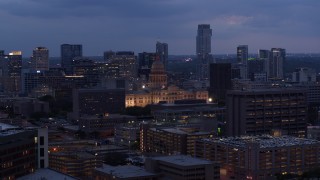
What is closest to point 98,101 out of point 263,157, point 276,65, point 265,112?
point 265,112

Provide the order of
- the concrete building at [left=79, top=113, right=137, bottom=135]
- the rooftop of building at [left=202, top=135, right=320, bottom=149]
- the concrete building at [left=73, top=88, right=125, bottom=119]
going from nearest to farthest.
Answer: the rooftop of building at [left=202, top=135, right=320, bottom=149]
the concrete building at [left=79, top=113, right=137, bottom=135]
the concrete building at [left=73, top=88, right=125, bottom=119]

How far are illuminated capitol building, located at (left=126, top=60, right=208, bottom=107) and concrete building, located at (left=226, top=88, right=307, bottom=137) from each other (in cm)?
2294

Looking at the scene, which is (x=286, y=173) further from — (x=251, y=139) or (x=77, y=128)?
(x=77, y=128)

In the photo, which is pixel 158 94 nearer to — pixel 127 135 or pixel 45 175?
pixel 127 135

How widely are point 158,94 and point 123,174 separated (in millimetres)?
41045

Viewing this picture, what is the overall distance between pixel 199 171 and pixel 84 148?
32.2ft

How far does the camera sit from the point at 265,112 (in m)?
41.8

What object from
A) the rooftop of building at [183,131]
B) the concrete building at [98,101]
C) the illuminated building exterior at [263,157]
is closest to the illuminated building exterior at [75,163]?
the illuminated building exterior at [263,157]

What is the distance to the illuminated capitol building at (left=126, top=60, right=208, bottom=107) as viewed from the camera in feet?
217

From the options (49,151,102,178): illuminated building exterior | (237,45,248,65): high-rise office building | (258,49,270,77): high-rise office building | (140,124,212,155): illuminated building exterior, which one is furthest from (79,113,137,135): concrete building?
(237,45,248,65): high-rise office building

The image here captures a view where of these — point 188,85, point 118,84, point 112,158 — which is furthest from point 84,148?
point 188,85

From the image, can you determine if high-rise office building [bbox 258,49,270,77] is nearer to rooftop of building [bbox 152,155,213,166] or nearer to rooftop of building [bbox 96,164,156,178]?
rooftop of building [bbox 152,155,213,166]

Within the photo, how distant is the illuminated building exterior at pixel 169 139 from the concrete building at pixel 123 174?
8.81 meters

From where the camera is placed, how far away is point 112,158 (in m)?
34.2
